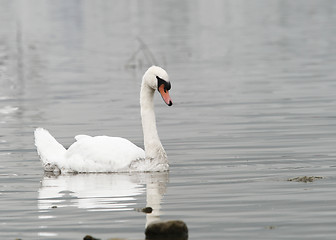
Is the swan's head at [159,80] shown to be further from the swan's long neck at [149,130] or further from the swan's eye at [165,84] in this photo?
the swan's long neck at [149,130]

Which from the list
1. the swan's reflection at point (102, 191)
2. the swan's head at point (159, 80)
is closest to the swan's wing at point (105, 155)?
the swan's reflection at point (102, 191)

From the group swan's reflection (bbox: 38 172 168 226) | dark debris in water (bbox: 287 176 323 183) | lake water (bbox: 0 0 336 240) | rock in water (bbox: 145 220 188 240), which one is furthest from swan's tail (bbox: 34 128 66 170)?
rock in water (bbox: 145 220 188 240)

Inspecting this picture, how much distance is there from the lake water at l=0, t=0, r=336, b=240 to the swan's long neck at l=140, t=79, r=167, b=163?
35 cm

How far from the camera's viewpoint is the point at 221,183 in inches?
528

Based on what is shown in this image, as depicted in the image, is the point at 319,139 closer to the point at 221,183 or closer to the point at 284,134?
the point at 284,134

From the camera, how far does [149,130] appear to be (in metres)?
15.3

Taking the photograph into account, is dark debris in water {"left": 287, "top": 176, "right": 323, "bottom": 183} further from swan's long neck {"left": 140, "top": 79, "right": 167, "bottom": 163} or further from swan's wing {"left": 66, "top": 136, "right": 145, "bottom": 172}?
swan's wing {"left": 66, "top": 136, "right": 145, "bottom": 172}

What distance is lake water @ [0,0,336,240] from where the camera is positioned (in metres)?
11.0

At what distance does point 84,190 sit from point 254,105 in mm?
10165

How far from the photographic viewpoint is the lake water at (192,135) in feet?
36.2

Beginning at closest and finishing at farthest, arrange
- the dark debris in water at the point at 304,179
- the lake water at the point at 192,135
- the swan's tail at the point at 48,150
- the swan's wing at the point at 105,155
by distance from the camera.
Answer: the lake water at the point at 192,135 < the dark debris in water at the point at 304,179 < the swan's wing at the point at 105,155 < the swan's tail at the point at 48,150

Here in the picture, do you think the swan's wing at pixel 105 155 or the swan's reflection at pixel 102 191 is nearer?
the swan's reflection at pixel 102 191

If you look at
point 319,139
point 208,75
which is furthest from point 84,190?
point 208,75

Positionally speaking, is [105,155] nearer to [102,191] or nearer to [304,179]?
[102,191]
